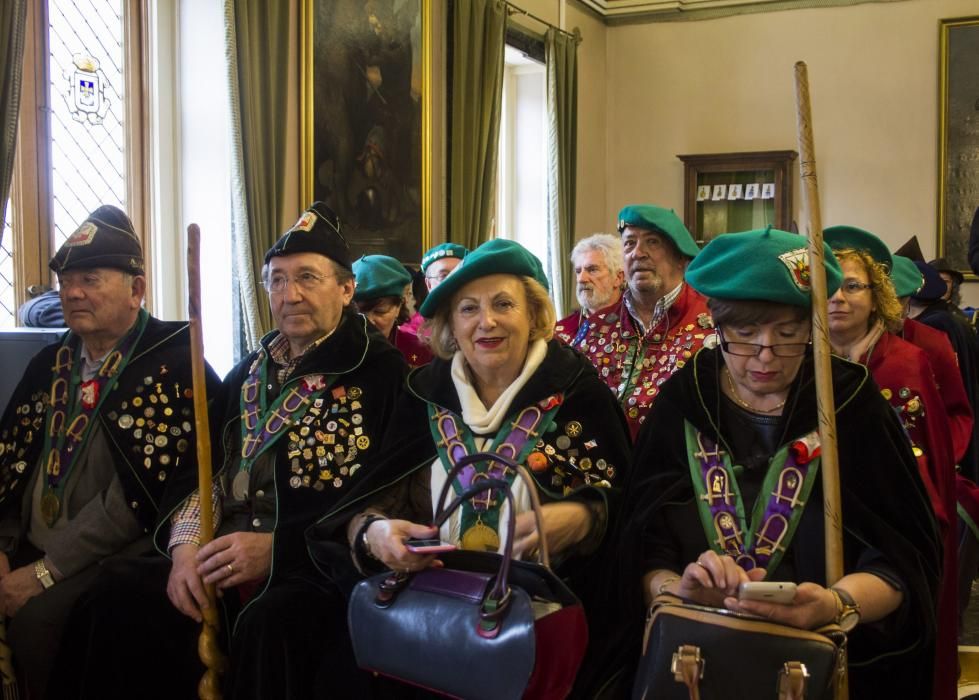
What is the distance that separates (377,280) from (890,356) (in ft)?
7.57

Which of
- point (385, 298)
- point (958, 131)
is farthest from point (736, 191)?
point (385, 298)

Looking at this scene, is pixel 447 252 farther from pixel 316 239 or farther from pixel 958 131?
pixel 958 131

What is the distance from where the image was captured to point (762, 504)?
A: 7.44ft

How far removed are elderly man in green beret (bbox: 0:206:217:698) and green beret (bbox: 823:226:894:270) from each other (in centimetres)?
215

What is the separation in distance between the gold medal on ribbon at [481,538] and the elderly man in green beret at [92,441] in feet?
3.17

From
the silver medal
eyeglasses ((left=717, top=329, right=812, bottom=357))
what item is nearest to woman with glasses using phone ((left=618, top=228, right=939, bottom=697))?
eyeglasses ((left=717, top=329, right=812, bottom=357))

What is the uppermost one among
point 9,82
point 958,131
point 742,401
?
point 958,131

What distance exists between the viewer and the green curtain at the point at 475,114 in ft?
26.5

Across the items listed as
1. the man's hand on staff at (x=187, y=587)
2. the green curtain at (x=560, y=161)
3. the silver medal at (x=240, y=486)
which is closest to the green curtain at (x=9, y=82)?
the silver medal at (x=240, y=486)

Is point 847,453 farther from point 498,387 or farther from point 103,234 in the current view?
→ point 103,234

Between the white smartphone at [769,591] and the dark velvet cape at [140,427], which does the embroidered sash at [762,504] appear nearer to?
the white smartphone at [769,591]

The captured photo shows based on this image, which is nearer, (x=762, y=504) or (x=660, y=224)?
(x=762, y=504)

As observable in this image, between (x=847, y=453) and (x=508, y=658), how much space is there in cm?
86

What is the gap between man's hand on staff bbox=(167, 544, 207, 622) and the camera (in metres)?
2.84
